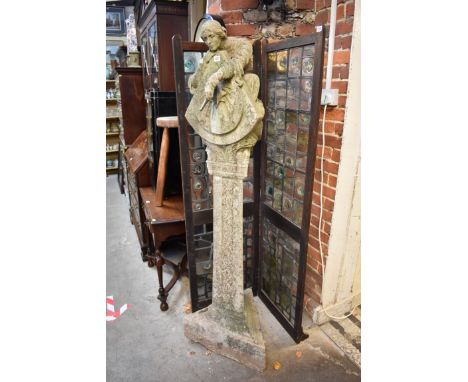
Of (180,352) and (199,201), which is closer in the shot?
(180,352)

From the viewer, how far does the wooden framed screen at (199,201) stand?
182 cm

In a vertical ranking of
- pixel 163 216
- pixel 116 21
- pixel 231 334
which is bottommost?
pixel 231 334

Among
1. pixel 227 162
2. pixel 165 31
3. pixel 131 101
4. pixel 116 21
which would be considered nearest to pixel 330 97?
pixel 227 162

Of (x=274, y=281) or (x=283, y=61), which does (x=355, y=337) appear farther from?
(x=283, y=61)

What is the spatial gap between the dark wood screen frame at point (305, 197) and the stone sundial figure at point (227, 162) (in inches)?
8.7

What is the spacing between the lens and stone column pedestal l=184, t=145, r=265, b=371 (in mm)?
1792

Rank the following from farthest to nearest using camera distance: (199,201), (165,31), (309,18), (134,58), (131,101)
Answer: (134,58), (131,101), (165,31), (199,201), (309,18)

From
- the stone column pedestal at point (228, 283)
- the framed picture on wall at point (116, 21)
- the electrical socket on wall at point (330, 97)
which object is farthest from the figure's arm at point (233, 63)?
the framed picture on wall at point (116, 21)

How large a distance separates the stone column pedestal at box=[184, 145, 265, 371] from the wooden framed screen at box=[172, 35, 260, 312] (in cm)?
22

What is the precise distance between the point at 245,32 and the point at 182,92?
586mm

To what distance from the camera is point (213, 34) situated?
5.18 feet

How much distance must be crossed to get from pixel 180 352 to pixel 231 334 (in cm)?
38

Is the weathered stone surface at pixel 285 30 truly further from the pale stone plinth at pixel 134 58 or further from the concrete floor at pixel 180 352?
the pale stone plinth at pixel 134 58

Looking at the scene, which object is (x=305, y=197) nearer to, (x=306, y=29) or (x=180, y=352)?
(x=306, y=29)
